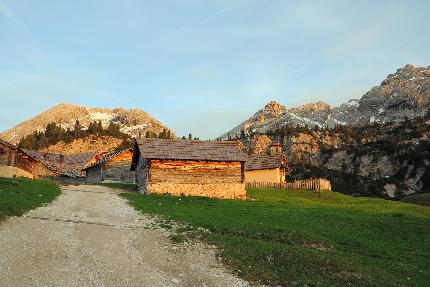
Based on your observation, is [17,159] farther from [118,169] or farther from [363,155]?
[363,155]

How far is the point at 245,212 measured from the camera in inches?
1329

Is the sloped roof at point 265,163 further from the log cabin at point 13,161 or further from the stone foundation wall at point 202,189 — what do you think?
the log cabin at point 13,161

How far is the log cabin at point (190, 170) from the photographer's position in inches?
1889

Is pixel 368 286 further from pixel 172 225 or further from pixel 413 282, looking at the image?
pixel 172 225

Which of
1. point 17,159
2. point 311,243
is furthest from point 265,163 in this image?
point 311,243

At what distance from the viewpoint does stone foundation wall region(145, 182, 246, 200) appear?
47562 millimetres

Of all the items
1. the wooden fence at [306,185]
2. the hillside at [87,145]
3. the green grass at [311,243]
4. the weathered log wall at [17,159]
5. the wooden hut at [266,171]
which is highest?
the hillside at [87,145]

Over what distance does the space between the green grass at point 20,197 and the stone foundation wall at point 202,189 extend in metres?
11.5

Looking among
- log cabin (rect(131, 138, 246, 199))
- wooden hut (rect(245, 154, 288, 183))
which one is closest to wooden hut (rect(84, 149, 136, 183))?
wooden hut (rect(245, 154, 288, 183))

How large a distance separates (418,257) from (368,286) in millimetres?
8293

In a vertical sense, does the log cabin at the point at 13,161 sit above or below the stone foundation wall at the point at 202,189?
above

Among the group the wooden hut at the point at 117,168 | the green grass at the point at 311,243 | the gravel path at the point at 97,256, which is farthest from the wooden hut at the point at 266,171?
the gravel path at the point at 97,256

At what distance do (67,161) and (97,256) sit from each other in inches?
3274

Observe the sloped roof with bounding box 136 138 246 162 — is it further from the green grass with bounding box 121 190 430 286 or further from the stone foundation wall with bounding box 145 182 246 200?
the green grass with bounding box 121 190 430 286
